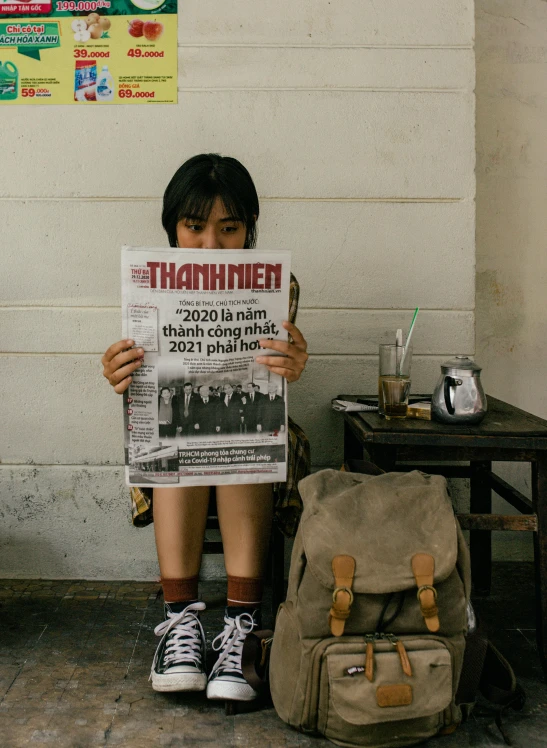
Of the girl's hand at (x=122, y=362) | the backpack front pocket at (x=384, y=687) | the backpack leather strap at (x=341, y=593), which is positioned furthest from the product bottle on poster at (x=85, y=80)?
the backpack front pocket at (x=384, y=687)

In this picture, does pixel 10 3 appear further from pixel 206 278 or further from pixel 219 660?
pixel 219 660

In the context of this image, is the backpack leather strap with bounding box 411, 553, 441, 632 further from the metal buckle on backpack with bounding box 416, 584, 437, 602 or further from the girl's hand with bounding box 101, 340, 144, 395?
the girl's hand with bounding box 101, 340, 144, 395

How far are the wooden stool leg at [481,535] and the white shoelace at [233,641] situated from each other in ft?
2.59

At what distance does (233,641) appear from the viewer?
1424 millimetres

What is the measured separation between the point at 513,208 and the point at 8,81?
158cm

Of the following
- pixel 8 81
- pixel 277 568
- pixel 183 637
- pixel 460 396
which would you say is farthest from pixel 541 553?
pixel 8 81

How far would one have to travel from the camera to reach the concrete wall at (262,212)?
6.29 ft

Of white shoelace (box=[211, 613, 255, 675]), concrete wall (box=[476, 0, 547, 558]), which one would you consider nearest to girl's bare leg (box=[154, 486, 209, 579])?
white shoelace (box=[211, 613, 255, 675])

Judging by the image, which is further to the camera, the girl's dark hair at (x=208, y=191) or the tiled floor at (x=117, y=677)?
the girl's dark hair at (x=208, y=191)

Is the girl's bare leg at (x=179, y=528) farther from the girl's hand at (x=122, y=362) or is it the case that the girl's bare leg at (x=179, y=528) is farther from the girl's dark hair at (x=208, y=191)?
the girl's dark hair at (x=208, y=191)

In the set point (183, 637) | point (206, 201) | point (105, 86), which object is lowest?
point (183, 637)

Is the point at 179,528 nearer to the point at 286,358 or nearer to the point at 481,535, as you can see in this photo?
the point at 286,358

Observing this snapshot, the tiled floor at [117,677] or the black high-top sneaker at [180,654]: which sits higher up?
the black high-top sneaker at [180,654]

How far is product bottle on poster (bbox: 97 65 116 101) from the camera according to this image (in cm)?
192
